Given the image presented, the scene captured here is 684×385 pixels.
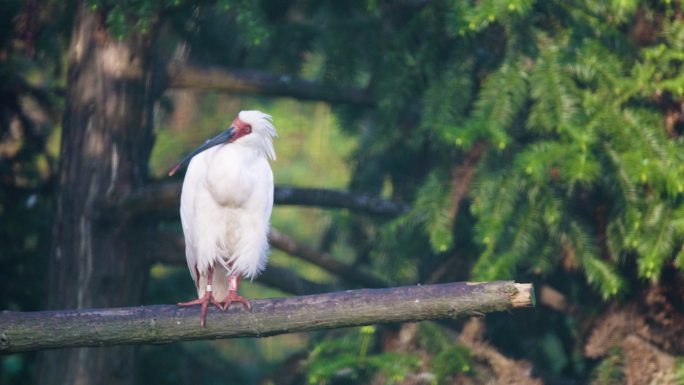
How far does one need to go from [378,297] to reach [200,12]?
9.75ft

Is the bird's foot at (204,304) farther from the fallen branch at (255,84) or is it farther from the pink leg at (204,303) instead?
the fallen branch at (255,84)

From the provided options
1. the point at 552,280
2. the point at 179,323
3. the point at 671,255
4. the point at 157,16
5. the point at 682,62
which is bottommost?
the point at 552,280

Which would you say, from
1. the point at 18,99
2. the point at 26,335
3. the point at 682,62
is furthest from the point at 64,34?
Result: the point at 682,62

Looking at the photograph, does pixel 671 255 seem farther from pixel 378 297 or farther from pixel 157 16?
pixel 157 16

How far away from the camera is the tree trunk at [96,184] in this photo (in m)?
6.36

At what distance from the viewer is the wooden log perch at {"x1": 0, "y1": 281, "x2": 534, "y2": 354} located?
444 cm

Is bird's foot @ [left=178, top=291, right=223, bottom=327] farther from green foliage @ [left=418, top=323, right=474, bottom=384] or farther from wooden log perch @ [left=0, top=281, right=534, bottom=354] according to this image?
green foliage @ [left=418, top=323, right=474, bottom=384]

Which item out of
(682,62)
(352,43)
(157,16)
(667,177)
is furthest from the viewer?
(352,43)

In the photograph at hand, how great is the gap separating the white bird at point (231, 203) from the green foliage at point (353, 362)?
697 mm

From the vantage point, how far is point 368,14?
694cm

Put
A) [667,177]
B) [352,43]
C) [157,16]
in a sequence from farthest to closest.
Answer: [352,43] → [157,16] → [667,177]

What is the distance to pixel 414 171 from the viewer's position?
7.32 metres

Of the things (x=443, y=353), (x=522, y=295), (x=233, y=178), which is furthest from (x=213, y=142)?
(x=522, y=295)

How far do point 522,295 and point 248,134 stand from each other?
2.08 metres
